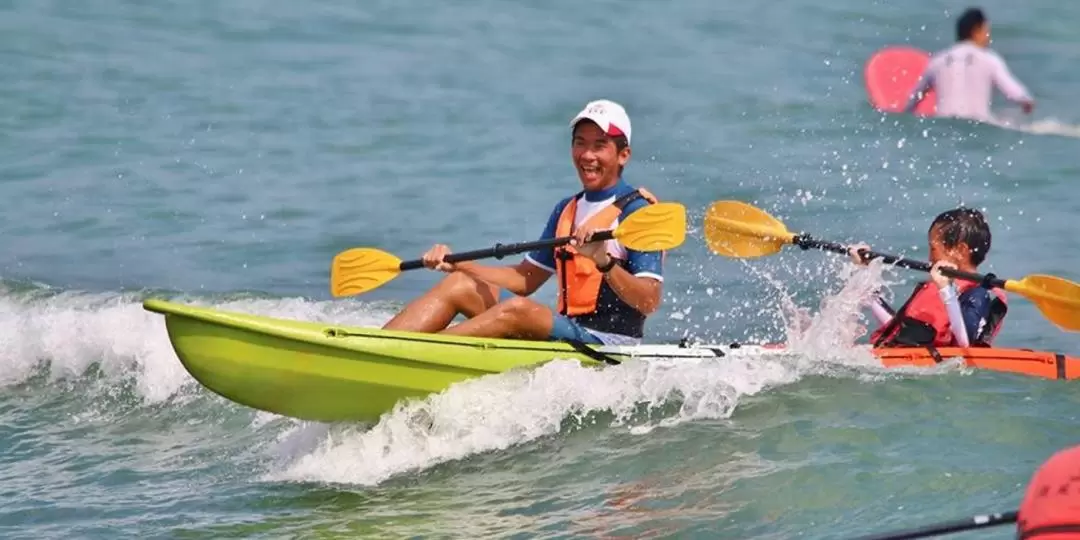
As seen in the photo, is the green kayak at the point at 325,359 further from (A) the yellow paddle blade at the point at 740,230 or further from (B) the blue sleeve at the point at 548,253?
(A) the yellow paddle blade at the point at 740,230

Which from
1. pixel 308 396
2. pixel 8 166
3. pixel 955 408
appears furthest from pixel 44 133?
pixel 955 408

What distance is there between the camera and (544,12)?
61.5ft

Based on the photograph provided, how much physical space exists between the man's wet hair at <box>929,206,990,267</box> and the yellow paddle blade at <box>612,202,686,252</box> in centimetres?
147

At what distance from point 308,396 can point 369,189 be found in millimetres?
6727

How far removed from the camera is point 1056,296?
7031 millimetres

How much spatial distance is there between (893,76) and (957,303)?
8.20 m

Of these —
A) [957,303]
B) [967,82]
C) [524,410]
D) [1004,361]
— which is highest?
[967,82]

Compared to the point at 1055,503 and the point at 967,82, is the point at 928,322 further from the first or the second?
the point at 967,82

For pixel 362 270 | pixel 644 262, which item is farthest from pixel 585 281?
pixel 362 270

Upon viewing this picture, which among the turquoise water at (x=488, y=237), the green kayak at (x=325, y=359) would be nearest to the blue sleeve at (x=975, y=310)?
the turquoise water at (x=488, y=237)

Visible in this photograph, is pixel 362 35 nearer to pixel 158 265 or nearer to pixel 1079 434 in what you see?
pixel 158 265

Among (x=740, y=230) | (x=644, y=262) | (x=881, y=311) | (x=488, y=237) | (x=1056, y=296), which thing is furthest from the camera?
(x=488, y=237)

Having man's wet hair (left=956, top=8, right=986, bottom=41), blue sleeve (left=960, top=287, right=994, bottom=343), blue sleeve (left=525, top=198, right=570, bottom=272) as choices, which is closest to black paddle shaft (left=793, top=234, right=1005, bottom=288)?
blue sleeve (left=960, top=287, right=994, bottom=343)

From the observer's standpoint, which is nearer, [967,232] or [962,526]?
[962,526]
